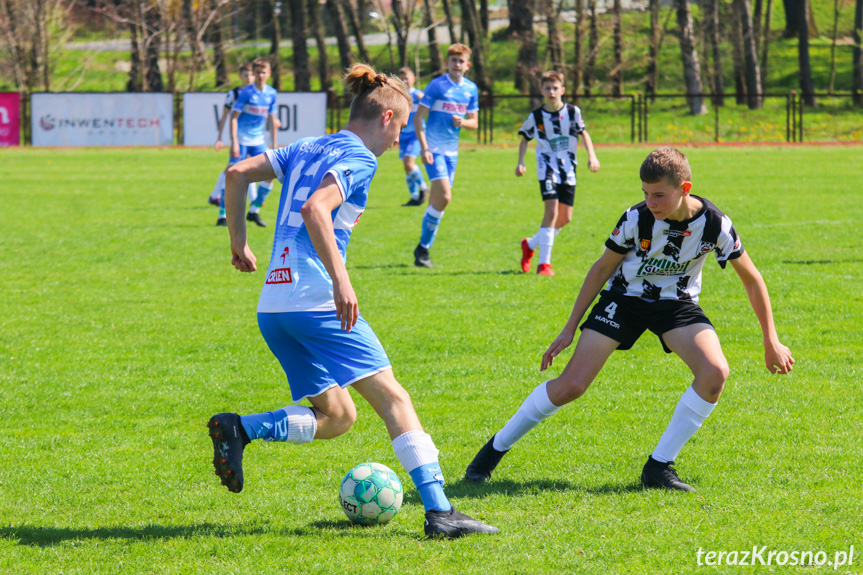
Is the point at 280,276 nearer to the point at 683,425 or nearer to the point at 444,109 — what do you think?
the point at 683,425

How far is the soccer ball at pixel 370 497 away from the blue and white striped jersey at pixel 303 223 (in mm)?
823

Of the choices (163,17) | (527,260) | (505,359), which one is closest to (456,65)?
(527,260)

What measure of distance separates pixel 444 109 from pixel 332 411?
748 cm

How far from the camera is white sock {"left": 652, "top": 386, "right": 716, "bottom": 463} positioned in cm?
420

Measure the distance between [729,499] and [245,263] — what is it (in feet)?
7.98

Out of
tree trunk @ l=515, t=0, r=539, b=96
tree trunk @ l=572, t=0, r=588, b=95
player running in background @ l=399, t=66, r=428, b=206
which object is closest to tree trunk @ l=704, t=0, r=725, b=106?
tree trunk @ l=572, t=0, r=588, b=95

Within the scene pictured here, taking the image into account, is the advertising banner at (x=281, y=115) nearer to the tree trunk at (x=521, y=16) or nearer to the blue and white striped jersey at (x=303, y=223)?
the tree trunk at (x=521, y=16)

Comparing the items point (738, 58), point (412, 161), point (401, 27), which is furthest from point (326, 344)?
point (401, 27)

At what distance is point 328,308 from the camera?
3605 mm

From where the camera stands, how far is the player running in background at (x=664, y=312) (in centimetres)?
410

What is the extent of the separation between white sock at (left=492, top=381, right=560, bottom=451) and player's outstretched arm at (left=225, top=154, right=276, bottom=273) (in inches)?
57.3

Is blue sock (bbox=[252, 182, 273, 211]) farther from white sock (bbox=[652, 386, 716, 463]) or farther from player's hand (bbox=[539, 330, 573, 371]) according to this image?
white sock (bbox=[652, 386, 716, 463])

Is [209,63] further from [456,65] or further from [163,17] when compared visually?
[456,65]

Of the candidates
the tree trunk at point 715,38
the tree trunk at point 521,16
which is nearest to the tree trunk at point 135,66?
the tree trunk at point 521,16
